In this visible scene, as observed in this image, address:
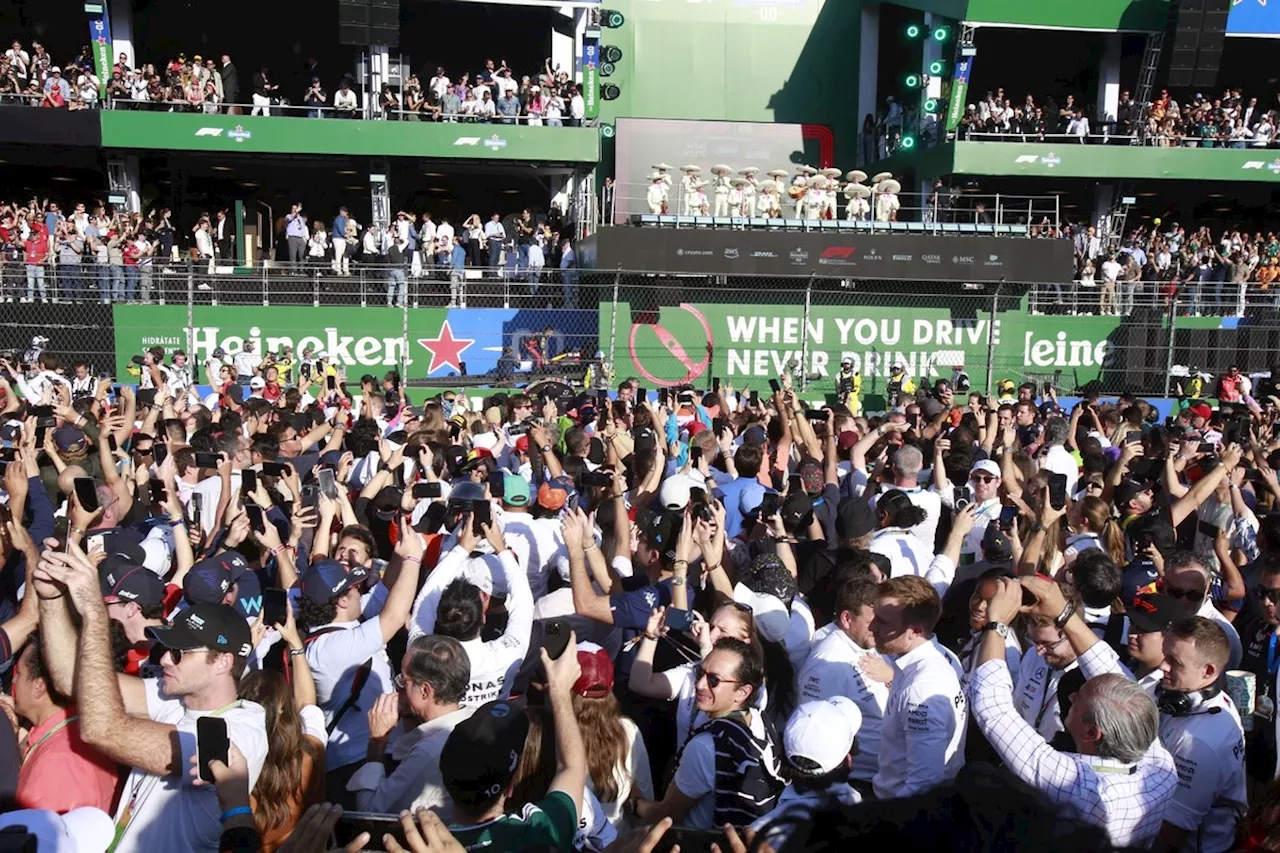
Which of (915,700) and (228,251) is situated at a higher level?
(228,251)

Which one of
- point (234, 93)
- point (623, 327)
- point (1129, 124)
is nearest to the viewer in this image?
point (623, 327)

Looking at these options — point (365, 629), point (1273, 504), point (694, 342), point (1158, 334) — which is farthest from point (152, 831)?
point (1158, 334)

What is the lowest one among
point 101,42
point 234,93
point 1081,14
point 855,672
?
point 855,672

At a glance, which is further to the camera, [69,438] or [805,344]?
[805,344]

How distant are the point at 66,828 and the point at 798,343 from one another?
20.0 meters

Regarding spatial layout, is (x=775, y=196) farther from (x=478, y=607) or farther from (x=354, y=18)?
(x=478, y=607)

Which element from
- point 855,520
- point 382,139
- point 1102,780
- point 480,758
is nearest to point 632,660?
point 480,758

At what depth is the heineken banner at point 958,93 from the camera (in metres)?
27.9

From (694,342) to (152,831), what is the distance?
18.9m

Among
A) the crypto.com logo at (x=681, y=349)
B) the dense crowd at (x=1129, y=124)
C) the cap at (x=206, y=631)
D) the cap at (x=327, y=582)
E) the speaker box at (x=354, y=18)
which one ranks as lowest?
the crypto.com logo at (x=681, y=349)

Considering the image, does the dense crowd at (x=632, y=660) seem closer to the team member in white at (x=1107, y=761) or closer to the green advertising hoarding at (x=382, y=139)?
the team member in white at (x=1107, y=761)

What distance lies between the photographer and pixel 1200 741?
4176 millimetres

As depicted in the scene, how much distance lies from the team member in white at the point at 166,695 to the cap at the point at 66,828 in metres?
0.48

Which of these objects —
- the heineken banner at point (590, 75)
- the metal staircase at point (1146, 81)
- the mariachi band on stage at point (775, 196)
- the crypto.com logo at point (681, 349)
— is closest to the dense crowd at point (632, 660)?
the crypto.com logo at point (681, 349)
